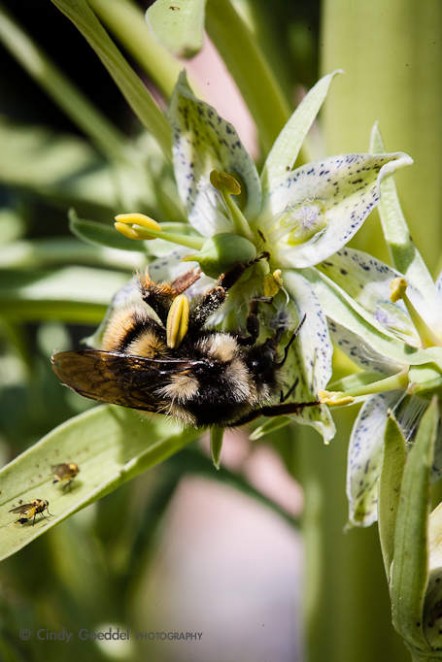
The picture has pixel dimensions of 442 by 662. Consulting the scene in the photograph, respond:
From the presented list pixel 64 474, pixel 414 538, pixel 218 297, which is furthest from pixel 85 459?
pixel 414 538

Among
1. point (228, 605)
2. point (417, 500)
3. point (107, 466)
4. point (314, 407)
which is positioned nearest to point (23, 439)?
point (107, 466)

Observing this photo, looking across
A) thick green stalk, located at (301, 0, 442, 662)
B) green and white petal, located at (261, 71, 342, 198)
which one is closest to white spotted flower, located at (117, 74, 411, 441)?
green and white petal, located at (261, 71, 342, 198)

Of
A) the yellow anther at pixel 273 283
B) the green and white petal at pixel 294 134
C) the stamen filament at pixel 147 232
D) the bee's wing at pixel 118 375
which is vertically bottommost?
the bee's wing at pixel 118 375

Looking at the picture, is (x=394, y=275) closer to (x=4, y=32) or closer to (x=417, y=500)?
(x=417, y=500)

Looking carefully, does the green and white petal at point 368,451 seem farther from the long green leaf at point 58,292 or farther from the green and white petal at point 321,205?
the long green leaf at point 58,292

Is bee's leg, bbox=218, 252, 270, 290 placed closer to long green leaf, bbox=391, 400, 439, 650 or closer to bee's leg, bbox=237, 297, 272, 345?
bee's leg, bbox=237, 297, 272, 345

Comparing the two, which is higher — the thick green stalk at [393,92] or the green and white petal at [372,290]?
the thick green stalk at [393,92]

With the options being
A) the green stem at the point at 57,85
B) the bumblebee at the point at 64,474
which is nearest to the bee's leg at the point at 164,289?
the bumblebee at the point at 64,474
